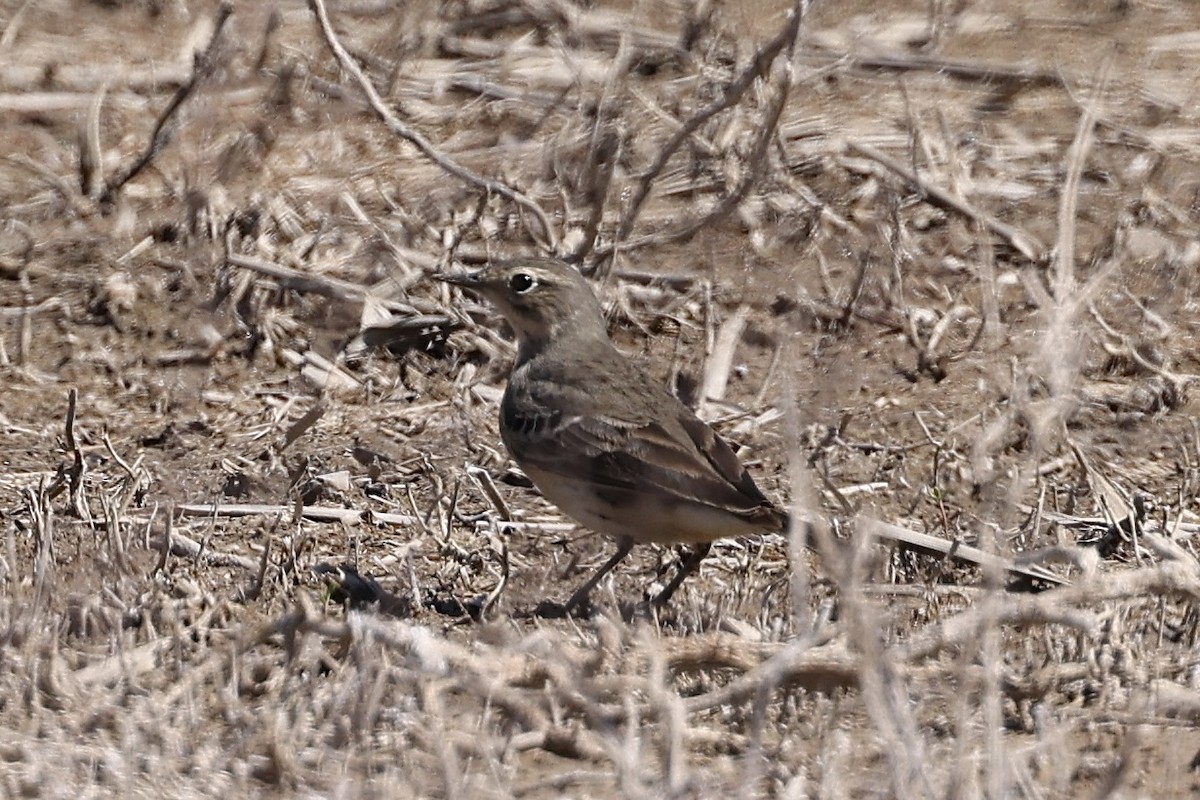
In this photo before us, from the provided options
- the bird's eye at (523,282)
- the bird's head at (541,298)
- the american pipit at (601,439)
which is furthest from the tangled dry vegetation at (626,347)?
the bird's eye at (523,282)

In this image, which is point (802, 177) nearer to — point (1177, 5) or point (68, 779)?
point (1177, 5)

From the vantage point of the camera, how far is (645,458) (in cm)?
699

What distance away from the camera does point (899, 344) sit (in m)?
9.18

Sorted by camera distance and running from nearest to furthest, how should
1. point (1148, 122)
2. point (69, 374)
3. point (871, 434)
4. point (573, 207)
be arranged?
point (871, 434)
point (69, 374)
point (573, 207)
point (1148, 122)

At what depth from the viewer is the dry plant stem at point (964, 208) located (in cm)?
967

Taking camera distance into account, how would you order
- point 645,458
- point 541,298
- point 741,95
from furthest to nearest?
1. point 741,95
2. point 541,298
3. point 645,458

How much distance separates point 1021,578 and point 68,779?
10.8 ft

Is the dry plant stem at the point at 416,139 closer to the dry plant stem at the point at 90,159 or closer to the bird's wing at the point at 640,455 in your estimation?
the dry plant stem at the point at 90,159

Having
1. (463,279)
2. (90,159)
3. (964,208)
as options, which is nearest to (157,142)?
(90,159)

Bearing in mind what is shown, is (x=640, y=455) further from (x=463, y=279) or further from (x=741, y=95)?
(x=741, y=95)

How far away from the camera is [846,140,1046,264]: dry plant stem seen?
9672 mm

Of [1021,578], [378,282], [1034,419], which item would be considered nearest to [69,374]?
[378,282]

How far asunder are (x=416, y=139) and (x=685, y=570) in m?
2.52

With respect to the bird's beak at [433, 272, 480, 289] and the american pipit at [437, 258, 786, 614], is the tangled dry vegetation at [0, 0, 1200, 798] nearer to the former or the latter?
the american pipit at [437, 258, 786, 614]
